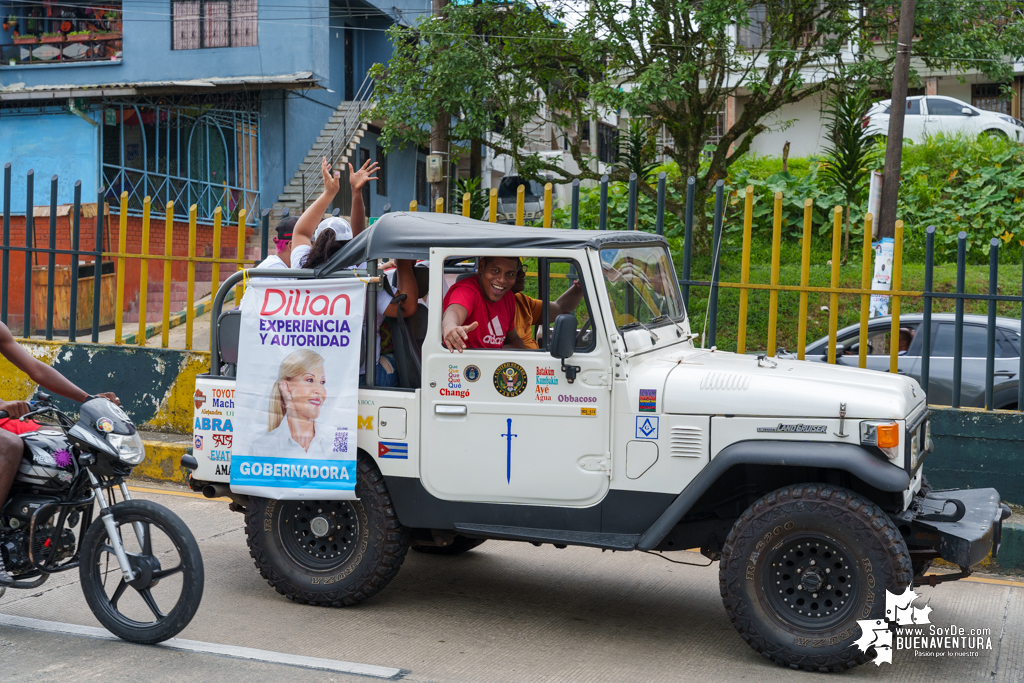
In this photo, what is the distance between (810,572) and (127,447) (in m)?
3.20

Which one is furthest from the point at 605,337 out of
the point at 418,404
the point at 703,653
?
the point at 703,653

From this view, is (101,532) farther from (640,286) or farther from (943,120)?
(943,120)

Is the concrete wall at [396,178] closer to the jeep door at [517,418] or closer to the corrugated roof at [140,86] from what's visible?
the corrugated roof at [140,86]

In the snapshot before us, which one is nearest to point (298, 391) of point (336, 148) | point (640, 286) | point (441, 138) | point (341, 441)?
point (341, 441)

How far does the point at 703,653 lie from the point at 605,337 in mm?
1602

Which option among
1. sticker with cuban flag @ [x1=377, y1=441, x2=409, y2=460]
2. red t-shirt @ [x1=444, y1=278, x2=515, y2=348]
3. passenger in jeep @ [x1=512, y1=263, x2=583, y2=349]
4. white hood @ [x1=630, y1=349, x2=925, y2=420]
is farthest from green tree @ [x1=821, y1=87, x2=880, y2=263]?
sticker with cuban flag @ [x1=377, y1=441, x2=409, y2=460]

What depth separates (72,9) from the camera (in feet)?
73.4

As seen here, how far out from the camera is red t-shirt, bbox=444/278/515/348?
16.8ft

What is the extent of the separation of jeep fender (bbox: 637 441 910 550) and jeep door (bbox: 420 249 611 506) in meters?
0.37

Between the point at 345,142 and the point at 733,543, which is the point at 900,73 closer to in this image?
the point at 733,543

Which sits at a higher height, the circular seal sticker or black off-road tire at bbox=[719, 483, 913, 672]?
the circular seal sticker

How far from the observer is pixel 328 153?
23.8 meters

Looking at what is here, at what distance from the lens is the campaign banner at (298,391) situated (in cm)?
510

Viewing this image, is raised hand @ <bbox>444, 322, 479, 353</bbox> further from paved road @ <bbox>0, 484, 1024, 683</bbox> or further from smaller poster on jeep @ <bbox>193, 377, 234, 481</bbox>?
paved road @ <bbox>0, 484, 1024, 683</bbox>
